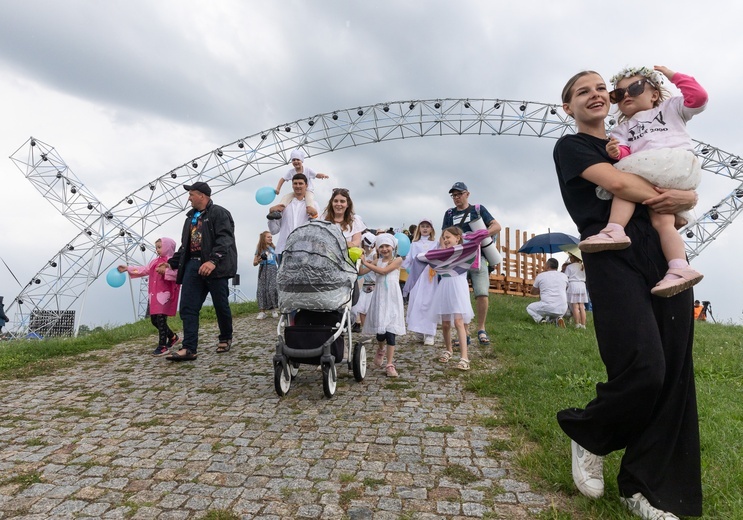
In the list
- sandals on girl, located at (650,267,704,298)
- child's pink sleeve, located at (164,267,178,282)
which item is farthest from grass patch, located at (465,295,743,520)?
child's pink sleeve, located at (164,267,178,282)

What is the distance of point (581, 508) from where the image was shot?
2656 millimetres

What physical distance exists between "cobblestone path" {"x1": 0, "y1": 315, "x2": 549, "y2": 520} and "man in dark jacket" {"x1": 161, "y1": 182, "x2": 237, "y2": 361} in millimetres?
838

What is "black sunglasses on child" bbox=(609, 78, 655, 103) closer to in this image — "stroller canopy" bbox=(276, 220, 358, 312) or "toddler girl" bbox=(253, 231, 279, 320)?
"stroller canopy" bbox=(276, 220, 358, 312)

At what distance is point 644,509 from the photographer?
2.41 m

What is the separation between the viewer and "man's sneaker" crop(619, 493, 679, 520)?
7.72 ft

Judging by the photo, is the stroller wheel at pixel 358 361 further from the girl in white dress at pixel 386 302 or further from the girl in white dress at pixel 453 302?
the girl in white dress at pixel 453 302

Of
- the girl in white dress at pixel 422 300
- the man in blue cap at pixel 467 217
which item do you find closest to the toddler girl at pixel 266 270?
the girl in white dress at pixel 422 300

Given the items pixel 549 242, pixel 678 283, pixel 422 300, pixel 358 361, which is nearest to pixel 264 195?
pixel 422 300

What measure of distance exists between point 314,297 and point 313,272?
10.1 inches

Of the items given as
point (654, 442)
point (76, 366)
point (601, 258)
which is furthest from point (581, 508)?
point (76, 366)

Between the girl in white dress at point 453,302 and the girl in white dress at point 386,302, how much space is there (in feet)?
1.97

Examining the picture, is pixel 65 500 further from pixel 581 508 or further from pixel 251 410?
pixel 581 508

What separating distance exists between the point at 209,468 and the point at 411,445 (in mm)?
1454

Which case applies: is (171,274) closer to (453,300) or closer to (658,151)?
(453,300)
